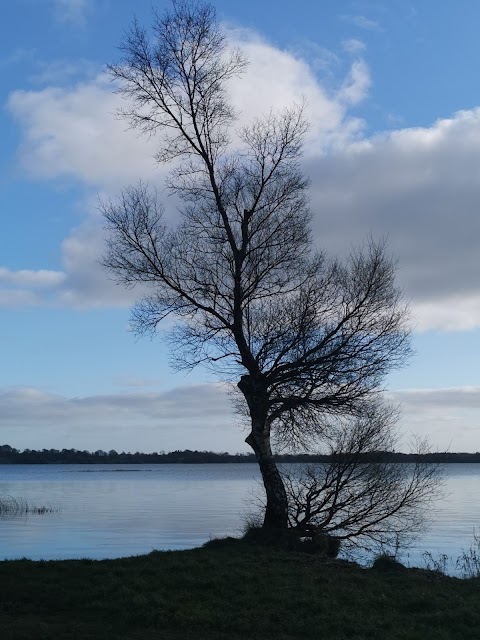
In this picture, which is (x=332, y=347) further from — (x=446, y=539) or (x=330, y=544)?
(x=446, y=539)

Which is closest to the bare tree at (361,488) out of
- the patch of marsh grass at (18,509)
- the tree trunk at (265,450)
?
the tree trunk at (265,450)

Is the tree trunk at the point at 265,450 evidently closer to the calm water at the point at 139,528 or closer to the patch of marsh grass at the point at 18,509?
the calm water at the point at 139,528

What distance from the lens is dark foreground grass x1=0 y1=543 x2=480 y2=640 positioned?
30.8ft

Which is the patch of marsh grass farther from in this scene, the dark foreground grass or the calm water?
the dark foreground grass

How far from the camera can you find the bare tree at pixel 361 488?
A: 62.1 ft

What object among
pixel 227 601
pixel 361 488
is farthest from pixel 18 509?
pixel 227 601

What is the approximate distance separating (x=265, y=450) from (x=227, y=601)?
730 cm

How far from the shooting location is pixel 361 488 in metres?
19.4

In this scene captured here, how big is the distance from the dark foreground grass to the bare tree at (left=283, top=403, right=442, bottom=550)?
4.53 metres

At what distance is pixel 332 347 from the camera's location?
18.0 meters

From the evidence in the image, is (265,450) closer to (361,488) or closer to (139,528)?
(361,488)

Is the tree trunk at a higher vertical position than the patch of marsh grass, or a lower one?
higher

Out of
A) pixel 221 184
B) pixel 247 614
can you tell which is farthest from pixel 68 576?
A: pixel 221 184

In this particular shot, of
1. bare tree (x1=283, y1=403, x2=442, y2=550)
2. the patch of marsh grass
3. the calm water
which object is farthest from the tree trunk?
the patch of marsh grass
